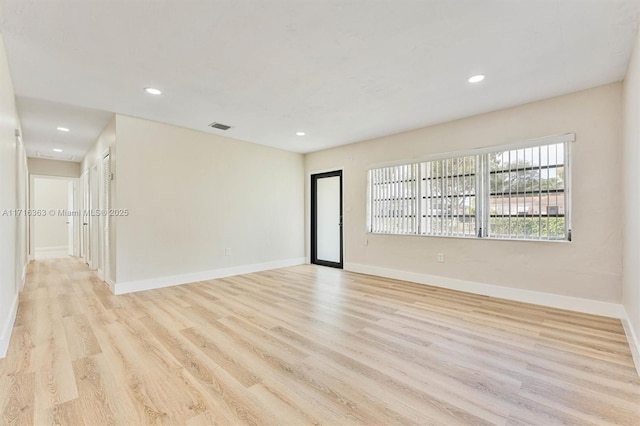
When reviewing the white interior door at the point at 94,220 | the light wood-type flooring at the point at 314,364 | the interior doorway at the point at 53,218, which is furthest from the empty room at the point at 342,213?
the interior doorway at the point at 53,218

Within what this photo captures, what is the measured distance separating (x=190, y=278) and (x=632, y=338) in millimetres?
5304

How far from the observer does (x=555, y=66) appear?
9.20 feet

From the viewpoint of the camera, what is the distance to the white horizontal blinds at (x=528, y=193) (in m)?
3.50

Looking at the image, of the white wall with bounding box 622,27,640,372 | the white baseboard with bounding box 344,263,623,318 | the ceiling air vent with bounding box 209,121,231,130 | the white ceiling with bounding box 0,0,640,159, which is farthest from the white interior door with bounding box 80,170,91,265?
the white wall with bounding box 622,27,640,372

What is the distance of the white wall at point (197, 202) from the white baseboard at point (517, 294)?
8.39 ft

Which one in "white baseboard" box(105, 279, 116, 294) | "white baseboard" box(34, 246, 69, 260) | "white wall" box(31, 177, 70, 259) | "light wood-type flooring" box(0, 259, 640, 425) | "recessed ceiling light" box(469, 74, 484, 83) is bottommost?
"white baseboard" box(34, 246, 69, 260)

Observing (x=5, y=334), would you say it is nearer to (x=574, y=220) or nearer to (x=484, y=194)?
(x=484, y=194)

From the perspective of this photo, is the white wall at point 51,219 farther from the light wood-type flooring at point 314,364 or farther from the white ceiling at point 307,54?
the light wood-type flooring at point 314,364

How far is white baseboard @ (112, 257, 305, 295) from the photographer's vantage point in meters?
4.18

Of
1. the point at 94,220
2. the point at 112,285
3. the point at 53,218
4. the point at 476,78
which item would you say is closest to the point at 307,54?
the point at 476,78

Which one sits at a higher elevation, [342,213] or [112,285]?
[342,213]

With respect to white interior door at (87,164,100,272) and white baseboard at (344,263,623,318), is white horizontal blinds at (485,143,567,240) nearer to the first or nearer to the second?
white baseboard at (344,263,623,318)

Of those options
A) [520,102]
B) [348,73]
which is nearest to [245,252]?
[348,73]

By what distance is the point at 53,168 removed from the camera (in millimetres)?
7379
